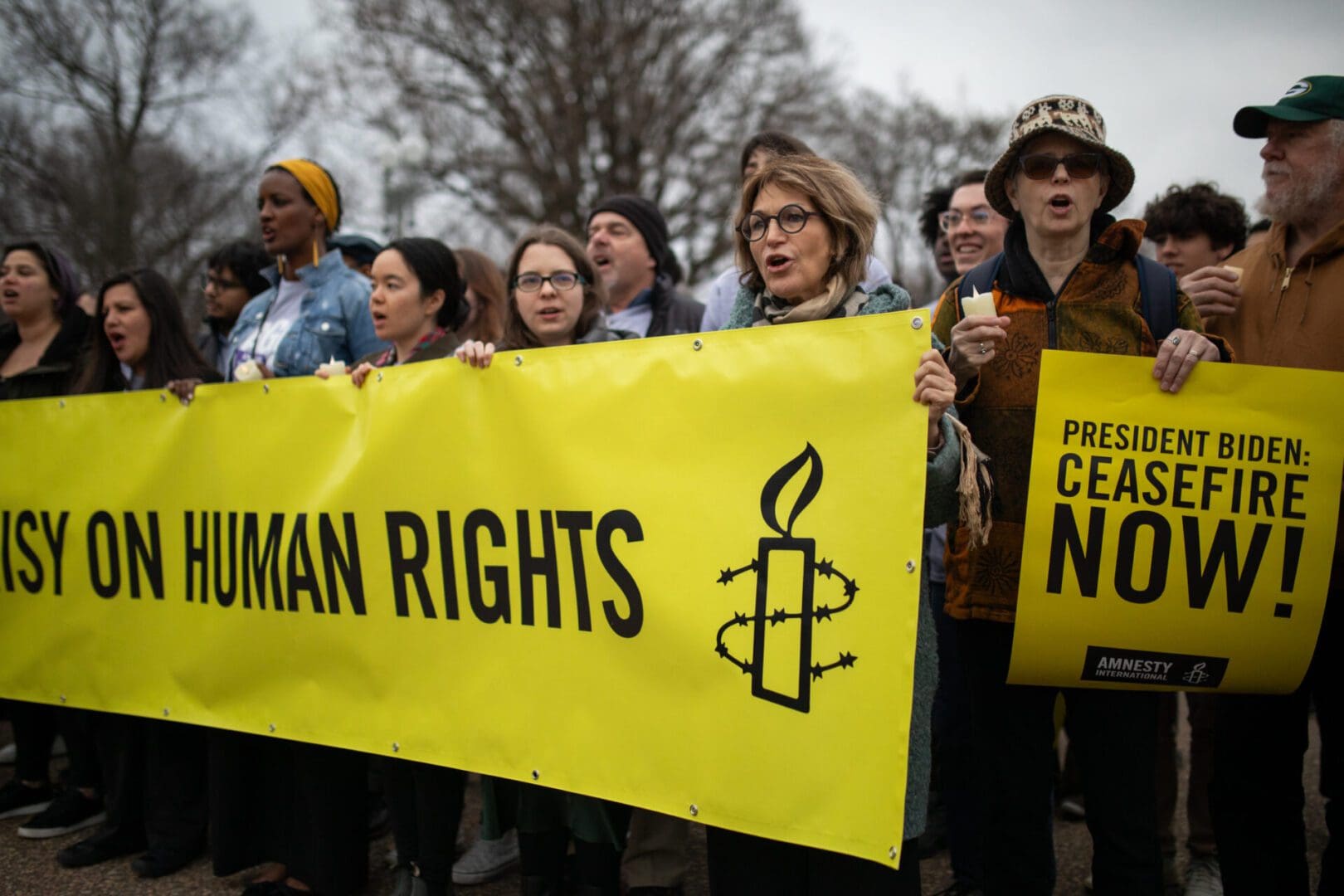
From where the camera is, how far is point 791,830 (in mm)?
2029

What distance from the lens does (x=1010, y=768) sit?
7.83ft

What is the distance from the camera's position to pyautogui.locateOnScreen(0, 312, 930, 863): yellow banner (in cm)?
203

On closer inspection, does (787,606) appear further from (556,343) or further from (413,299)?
(413,299)

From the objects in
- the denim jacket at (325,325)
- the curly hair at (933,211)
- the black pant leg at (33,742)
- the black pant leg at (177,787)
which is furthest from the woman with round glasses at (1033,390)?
the black pant leg at (33,742)

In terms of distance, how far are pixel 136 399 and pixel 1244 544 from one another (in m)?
3.35

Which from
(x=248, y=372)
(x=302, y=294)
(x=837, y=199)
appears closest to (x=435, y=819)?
(x=248, y=372)

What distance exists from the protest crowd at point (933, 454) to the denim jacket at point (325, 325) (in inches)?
0.5

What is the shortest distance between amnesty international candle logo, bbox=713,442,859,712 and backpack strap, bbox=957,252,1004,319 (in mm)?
753

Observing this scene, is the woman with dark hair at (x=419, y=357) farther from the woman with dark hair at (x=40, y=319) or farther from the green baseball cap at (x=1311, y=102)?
the green baseball cap at (x=1311, y=102)

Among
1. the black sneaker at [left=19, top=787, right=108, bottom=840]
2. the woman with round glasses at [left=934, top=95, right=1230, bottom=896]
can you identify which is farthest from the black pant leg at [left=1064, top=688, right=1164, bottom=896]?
the black sneaker at [left=19, top=787, right=108, bottom=840]

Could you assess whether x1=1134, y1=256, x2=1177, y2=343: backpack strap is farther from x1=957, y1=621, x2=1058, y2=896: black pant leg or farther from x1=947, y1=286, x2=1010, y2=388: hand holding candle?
x1=957, y1=621, x2=1058, y2=896: black pant leg

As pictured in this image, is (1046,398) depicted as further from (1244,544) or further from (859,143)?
(859,143)

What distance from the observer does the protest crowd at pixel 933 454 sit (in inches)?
87.8

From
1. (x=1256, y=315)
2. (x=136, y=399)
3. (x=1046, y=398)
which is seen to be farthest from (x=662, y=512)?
(x=136, y=399)
